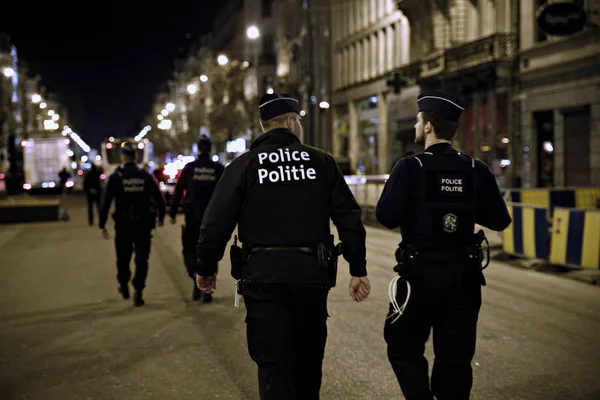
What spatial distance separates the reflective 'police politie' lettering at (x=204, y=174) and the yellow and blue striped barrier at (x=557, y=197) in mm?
9399

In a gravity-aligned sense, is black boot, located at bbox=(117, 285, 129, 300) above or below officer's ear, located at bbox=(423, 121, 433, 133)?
below

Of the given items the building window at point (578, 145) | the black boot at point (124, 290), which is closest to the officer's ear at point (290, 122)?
the black boot at point (124, 290)

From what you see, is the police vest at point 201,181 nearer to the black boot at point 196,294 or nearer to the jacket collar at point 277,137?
the black boot at point 196,294

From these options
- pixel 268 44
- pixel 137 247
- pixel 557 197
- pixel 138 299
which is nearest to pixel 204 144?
pixel 137 247

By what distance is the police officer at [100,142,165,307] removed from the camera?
1016 cm

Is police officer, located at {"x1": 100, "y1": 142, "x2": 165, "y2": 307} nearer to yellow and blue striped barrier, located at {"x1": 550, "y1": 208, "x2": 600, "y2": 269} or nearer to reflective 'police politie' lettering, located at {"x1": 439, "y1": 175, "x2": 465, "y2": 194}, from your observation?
reflective 'police politie' lettering, located at {"x1": 439, "y1": 175, "x2": 465, "y2": 194}

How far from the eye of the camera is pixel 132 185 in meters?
10.3

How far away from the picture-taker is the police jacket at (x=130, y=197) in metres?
10.1

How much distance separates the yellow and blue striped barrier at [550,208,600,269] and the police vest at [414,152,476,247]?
8.63 meters

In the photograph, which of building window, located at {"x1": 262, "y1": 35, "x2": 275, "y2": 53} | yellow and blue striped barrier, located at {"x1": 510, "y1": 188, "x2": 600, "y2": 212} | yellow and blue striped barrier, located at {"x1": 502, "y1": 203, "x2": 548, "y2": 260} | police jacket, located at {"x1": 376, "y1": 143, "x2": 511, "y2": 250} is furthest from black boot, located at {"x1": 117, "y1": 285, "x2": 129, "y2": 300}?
building window, located at {"x1": 262, "y1": 35, "x2": 275, "y2": 53}

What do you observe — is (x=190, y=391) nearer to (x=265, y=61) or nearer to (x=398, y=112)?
(x=398, y=112)

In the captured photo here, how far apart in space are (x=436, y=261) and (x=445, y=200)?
333mm

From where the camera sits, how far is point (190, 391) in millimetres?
6312

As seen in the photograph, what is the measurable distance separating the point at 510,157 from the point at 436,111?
1096 inches
